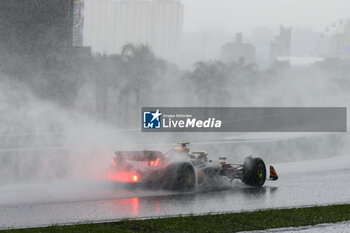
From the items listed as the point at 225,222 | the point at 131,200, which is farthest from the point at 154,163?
the point at 225,222

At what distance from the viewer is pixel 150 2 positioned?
49.1 m

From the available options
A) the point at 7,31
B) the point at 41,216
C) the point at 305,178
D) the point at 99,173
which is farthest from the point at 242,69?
the point at 41,216

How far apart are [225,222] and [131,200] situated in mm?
2759

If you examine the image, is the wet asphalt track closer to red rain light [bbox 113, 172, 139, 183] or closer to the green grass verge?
red rain light [bbox 113, 172, 139, 183]

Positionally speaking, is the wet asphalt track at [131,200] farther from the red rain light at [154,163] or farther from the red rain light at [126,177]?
the red rain light at [154,163]

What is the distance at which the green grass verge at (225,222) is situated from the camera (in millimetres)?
9281

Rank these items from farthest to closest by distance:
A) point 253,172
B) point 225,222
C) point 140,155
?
point 253,172, point 140,155, point 225,222

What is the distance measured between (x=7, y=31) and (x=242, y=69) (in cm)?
2158

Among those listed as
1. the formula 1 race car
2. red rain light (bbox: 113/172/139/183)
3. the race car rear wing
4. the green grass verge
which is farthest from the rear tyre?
the green grass verge

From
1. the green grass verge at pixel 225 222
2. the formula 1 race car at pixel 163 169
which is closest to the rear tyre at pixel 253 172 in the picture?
the formula 1 race car at pixel 163 169

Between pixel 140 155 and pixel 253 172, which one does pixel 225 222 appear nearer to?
→ pixel 140 155

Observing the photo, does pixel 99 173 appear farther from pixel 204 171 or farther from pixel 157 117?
pixel 157 117

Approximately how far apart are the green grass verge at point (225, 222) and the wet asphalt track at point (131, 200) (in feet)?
1.75

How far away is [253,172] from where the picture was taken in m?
15.0
